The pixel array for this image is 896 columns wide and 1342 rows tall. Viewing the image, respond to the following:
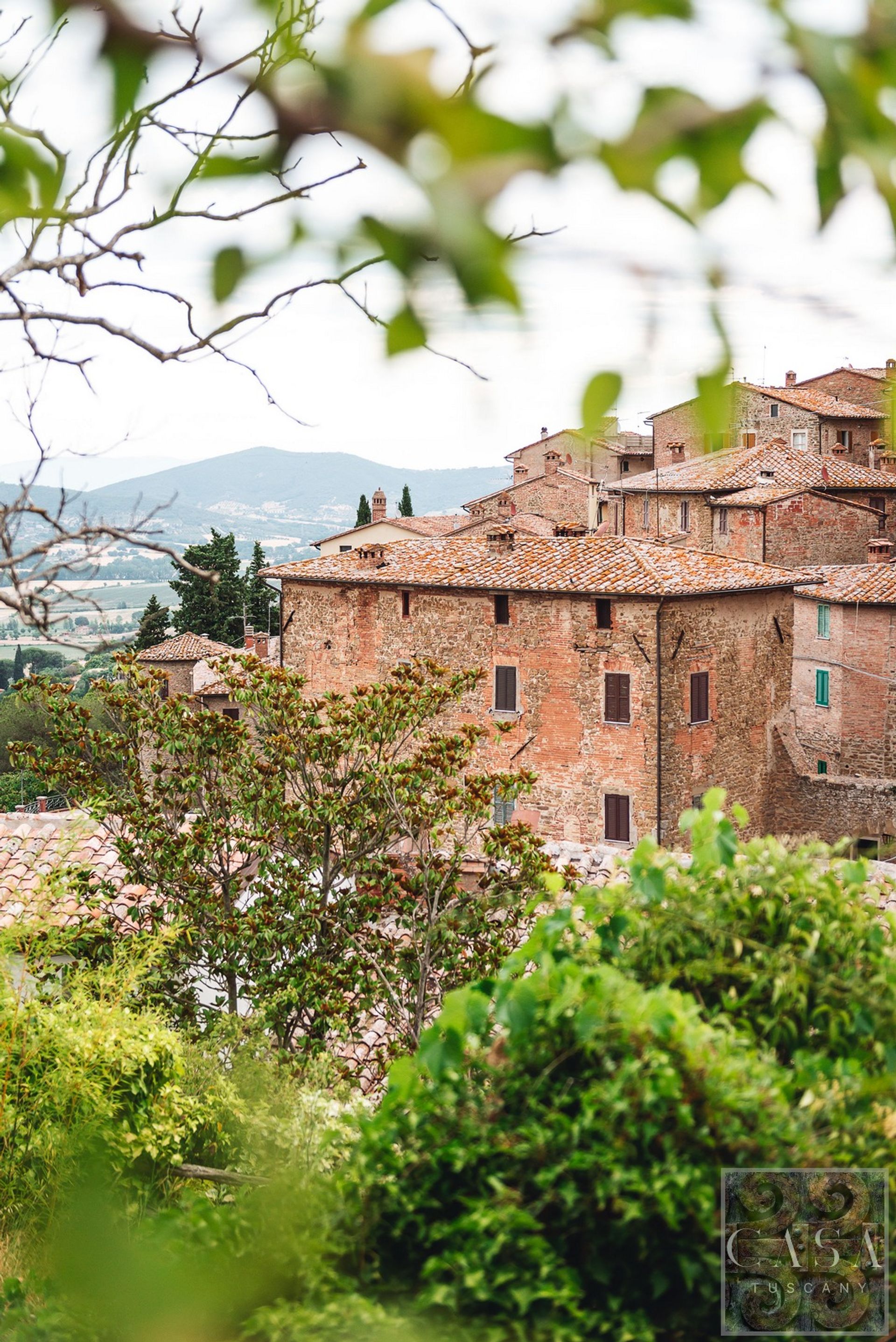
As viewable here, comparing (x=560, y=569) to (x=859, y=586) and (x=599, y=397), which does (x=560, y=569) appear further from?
(x=599, y=397)

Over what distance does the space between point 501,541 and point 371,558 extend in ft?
7.91

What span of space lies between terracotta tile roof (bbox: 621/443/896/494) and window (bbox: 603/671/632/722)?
9.77 meters

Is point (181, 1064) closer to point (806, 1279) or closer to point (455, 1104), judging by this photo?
point (455, 1104)

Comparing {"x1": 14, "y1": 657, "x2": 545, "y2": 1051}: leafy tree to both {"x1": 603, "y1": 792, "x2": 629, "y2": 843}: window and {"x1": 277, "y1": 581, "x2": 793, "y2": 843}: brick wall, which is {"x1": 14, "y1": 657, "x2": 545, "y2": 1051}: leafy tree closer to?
{"x1": 277, "y1": 581, "x2": 793, "y2": 843}: brick wall

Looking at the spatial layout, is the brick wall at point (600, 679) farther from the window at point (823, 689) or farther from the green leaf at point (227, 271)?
the green leaf at point (227, 271)

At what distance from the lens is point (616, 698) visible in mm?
19203

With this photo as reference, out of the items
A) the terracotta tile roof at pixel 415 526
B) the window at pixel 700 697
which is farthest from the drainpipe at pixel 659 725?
the terracotta tile roof at pixel 415 526

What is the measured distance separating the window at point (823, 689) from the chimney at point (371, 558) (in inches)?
353

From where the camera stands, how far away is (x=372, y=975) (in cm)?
854

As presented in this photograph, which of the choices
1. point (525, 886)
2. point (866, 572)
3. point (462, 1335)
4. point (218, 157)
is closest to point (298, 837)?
point (525, 886)

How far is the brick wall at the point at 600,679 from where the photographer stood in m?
19.0

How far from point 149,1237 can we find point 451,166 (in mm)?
2916

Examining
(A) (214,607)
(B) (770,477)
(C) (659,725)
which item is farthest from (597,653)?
(A) (214,607)

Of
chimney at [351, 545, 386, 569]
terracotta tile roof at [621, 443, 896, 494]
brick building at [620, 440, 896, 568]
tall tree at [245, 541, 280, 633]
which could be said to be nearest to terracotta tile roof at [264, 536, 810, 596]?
chimney at [351, 545, 386, 569]
